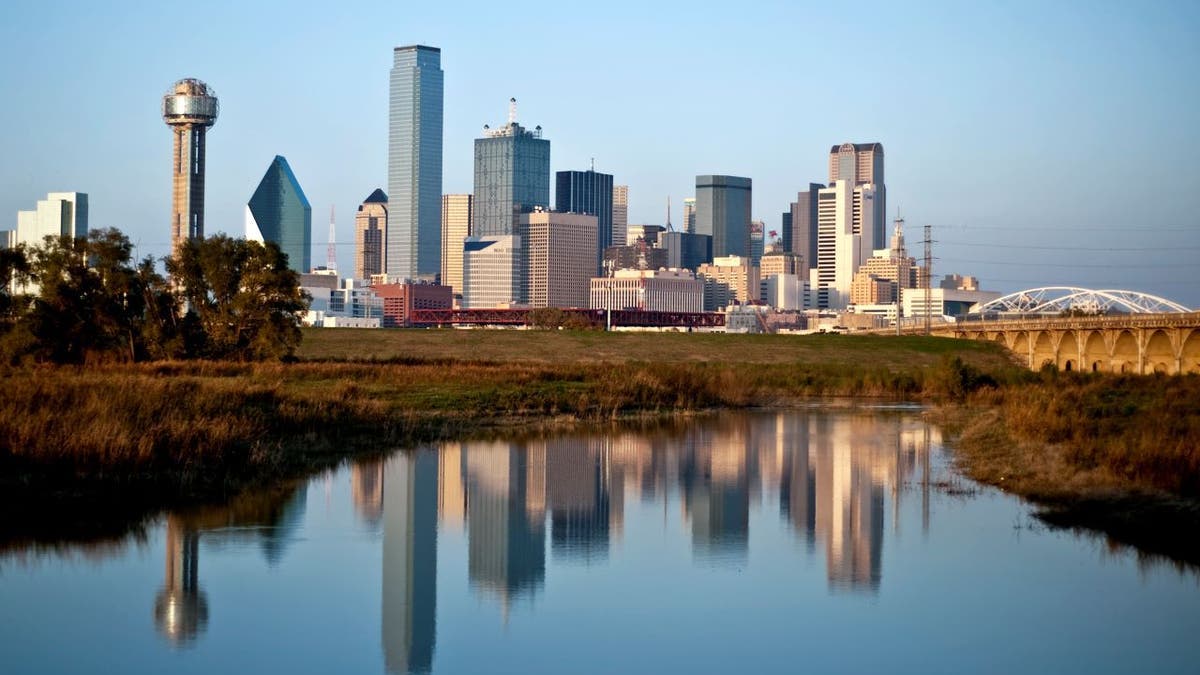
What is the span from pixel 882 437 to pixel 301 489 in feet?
75.7

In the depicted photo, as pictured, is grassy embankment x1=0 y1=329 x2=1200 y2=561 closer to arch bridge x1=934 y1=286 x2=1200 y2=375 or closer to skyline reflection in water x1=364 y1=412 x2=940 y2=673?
skyline reflection in water x1=364 y1=412 x2=940 y2=673

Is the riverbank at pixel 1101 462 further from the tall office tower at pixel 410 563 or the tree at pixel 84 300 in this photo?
the tree at pixel 84 300

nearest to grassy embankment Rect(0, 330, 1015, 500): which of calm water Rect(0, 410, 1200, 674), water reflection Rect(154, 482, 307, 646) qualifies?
water reflection Rect(154, 482, 307, 646)

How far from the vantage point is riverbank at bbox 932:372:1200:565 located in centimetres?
2588

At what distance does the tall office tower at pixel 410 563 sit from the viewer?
18750 mm

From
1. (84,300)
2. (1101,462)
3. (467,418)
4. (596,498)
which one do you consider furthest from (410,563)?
(84,300)

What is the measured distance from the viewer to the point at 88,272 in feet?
210

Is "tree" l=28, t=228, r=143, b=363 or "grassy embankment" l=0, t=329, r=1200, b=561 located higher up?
"tree" l=28, t=228, r=143, b=363

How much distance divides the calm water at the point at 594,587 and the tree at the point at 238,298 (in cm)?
3431

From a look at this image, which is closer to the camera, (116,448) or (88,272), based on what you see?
(116,448)

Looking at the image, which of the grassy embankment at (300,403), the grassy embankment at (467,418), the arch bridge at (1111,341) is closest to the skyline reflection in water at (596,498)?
the grassy embankment at (467,418)

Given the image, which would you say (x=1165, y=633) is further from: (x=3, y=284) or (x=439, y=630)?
(x=3, y=284)

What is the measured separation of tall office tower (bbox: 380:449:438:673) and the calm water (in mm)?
65

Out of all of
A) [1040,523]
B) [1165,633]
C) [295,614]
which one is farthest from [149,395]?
[1165,633]
